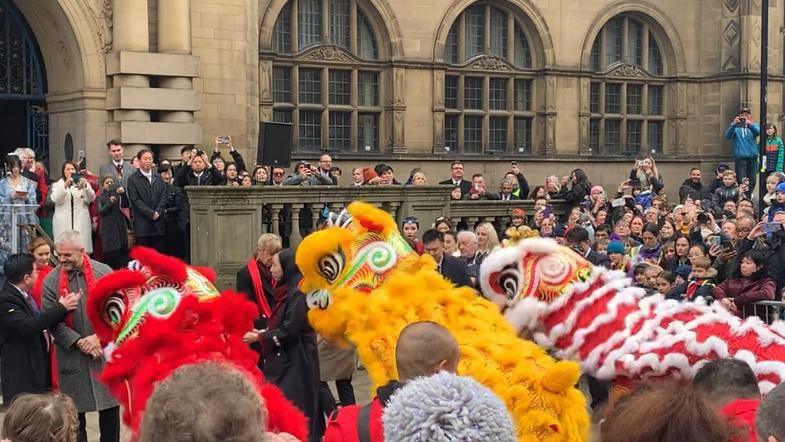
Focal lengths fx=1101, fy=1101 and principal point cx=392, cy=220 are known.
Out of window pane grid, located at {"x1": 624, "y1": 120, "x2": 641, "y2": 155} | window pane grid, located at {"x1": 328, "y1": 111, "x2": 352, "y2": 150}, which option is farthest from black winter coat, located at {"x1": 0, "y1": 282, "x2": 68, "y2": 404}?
window pane grid, located at {"x1": 624, "y1": 120, "x2": 641, "y2": 155}

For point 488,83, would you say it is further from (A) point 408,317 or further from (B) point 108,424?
(A) point 408,317

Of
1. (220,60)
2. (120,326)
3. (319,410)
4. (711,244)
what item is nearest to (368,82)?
(220,60)

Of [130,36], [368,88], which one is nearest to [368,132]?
[368,88]

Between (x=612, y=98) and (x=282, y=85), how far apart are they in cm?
895

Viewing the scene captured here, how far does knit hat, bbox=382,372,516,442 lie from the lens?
9.94 ft

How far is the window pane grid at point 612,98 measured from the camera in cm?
2670

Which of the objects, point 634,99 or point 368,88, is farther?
point 634,99

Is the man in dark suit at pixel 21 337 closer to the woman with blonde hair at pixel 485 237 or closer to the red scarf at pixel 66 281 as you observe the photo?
the red scarf at pixel 66 281

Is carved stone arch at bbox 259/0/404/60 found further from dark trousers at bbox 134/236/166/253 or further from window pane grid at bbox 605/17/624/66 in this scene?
dark trousers at bbox 134/236/166/253

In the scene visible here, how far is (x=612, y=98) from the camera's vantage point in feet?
88.0

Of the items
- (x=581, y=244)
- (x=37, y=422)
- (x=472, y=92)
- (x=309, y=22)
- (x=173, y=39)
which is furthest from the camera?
(x=472, y=92)

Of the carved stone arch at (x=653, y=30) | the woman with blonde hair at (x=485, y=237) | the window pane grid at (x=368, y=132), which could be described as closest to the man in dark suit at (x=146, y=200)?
the woman with blonde hair at (x=485, y=237)

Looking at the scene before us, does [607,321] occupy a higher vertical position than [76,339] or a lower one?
higher

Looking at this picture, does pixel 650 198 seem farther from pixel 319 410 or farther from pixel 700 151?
pixel 319 410
